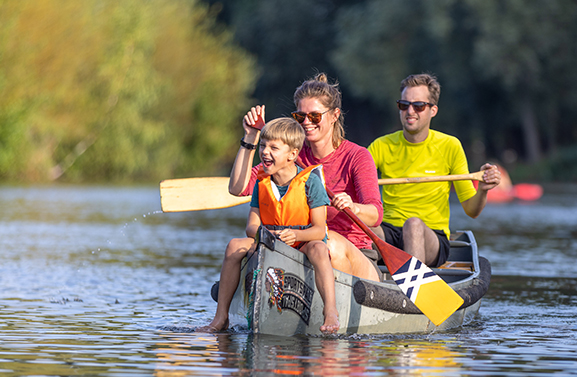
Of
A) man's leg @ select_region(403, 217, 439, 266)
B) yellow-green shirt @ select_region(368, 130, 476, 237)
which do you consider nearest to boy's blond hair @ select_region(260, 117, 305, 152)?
man's leg @ select_region(403, 217, 439, 266)

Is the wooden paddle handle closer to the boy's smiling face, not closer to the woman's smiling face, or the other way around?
the woman's smiling face

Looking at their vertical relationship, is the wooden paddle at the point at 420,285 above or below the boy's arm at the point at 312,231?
below

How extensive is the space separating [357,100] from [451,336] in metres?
43.3

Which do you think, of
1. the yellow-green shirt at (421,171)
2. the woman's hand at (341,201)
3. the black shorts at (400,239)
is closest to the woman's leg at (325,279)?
the woman's hand at (341,201)

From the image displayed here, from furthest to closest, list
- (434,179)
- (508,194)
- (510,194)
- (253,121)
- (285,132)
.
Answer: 1. (510,194)
2. (508,194)
3. (434,179)
4. (253,121)
5. (285,132)

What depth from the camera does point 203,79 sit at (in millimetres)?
34781

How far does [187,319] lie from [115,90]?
897 inches

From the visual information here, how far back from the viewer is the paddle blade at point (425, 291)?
251 inches

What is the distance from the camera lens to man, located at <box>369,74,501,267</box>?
7.39 m

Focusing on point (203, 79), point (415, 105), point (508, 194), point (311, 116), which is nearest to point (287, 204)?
point (311, 116)

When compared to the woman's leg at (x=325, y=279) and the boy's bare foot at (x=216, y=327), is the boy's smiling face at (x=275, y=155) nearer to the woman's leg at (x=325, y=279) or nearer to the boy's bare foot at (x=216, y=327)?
the woman's leg at (x=325, y=279)

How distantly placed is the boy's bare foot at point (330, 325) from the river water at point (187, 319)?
0.09 meters

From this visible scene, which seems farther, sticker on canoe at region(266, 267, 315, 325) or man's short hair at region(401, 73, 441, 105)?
man's short hair at region(401, 73, 441, 105)

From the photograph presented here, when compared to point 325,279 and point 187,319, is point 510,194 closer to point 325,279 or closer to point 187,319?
point 187,319
